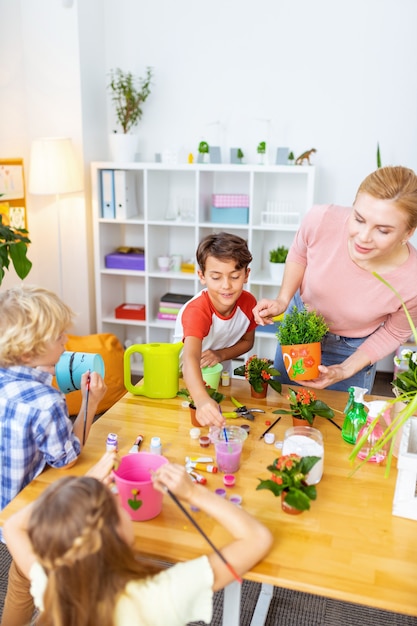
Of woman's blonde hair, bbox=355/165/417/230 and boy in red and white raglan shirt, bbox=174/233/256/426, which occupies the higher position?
woman's blonde hair, bbox=355/165/417/230

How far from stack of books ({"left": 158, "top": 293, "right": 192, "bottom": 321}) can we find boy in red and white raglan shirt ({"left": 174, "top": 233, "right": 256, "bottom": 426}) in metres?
1.76

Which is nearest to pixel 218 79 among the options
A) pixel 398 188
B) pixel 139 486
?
pixel 398 188

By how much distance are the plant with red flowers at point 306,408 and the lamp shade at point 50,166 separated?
2.23 meters

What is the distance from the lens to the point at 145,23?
3594 mm

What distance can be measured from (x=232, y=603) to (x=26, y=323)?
753mm

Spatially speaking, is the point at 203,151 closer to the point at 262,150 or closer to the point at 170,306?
the point at 262,150

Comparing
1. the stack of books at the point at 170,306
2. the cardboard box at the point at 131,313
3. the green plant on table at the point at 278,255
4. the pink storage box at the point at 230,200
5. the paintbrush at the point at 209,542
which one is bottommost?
the cardboard box at the point at 131,313

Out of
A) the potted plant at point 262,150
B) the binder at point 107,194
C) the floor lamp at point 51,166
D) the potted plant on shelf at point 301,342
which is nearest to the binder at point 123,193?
the binder at point 107,194

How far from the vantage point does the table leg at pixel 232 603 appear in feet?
3.71

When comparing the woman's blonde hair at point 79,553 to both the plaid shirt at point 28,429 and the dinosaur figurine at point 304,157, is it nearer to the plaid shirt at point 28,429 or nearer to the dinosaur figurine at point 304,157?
the plaid shirt at point 28,429

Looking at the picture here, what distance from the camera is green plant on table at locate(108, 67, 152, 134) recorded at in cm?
352

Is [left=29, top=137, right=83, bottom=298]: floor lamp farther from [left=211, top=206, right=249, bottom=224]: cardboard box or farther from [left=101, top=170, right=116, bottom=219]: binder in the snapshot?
Result: [left=211, top=206, right=249, bottom=224]: cardboard box

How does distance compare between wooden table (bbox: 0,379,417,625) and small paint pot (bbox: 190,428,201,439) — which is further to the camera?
small paint pot (bbox: 190,428,201,439)

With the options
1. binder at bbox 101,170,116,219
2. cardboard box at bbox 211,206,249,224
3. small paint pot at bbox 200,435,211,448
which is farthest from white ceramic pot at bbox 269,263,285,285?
small paint pot at bbox 200,435,211,448
